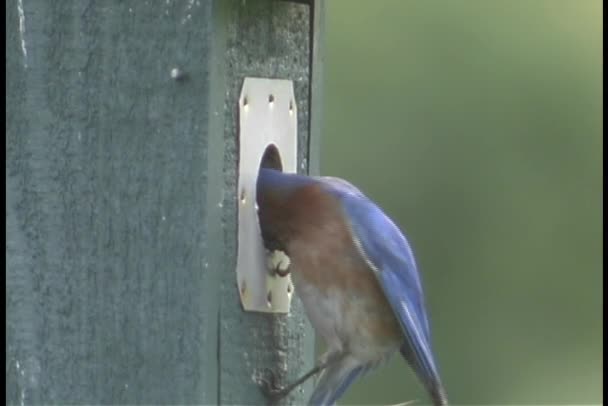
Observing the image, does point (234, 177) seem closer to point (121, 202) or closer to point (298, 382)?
point (121, 202)

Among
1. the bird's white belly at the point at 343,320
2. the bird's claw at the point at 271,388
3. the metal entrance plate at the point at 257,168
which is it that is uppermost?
the metal entrance plate at the point at 257,168

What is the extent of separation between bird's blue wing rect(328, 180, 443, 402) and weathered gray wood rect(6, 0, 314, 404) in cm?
38

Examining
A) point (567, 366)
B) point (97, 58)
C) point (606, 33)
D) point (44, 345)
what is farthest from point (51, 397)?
point (567, 366)

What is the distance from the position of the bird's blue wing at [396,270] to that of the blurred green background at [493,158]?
477 cm

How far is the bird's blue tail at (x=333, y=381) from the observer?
186 inches

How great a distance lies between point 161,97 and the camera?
14.0ft

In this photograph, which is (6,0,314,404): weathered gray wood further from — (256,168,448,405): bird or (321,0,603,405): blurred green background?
(321,0,603,405): blurred green background

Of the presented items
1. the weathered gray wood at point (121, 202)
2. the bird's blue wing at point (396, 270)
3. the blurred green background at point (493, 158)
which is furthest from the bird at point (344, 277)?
the blurred green background at point (493, 158)

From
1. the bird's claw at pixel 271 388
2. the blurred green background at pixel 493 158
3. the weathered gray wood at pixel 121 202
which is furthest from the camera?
the blurred green background at pixel 493 158

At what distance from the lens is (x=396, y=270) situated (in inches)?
185

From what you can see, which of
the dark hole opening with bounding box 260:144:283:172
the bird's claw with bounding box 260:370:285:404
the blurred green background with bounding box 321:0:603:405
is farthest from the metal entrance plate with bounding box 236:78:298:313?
the blurred green background with bounding box 321:0:603:405

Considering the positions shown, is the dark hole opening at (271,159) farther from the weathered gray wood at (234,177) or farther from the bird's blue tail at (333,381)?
the bird's blue tail at (333,381)

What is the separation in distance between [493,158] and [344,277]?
546cm

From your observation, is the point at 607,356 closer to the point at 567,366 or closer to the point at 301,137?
the point at 567,366
